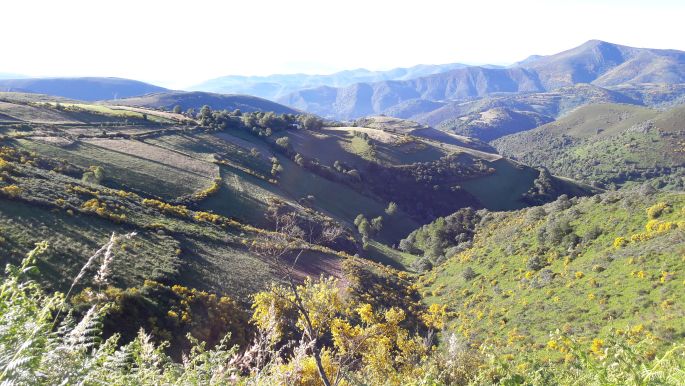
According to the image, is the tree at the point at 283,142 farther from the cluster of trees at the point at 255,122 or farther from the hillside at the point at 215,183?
the cluster of trees at the point at 255,122

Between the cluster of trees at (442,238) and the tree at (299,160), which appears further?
the tree at (299,160)

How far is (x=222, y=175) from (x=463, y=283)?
46.2m

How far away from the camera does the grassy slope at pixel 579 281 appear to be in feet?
79.7

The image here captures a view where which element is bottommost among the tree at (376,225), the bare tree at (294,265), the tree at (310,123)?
the tree at (376,225)

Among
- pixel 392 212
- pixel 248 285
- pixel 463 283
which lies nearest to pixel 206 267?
pixel 248 285

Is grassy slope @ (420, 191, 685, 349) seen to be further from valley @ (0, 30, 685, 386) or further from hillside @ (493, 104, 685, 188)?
hillside @ (493, 104, 685, 188)

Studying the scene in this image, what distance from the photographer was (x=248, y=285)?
32.2 meters

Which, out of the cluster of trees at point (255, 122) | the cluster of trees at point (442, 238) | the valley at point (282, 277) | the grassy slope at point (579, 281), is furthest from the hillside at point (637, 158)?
the grassy slope at point (579, 281)

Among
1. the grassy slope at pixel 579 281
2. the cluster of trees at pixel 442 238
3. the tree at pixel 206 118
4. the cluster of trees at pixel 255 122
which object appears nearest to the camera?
the grassy slope at pixel 579 281

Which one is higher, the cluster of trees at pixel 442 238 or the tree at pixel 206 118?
the tree at pixel 206 118

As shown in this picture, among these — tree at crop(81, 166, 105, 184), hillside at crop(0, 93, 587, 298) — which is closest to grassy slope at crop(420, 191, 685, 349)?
hillside at crop(0, 93, 587, 298)

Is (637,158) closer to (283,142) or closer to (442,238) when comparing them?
(442,238)

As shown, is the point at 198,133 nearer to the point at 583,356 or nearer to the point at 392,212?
the point at 392,212

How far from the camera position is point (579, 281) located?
99.1 feet
